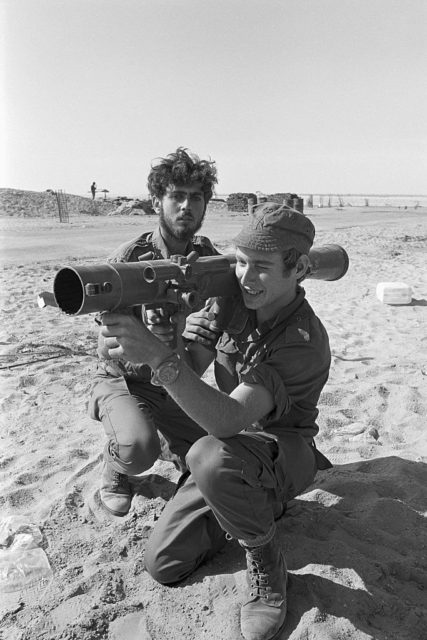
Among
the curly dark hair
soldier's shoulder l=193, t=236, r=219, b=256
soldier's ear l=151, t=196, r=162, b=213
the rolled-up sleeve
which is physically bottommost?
the rolled-up sleeve

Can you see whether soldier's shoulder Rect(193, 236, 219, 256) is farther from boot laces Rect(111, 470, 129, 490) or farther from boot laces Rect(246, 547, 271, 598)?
boot laces Rect(246, 547, 271, 598)

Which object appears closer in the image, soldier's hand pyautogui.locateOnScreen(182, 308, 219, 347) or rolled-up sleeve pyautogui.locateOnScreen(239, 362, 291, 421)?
rolled-up sleeve pyautogui.locateOnScreen(239, 362, 291, 421)

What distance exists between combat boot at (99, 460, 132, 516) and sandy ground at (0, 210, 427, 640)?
5 cm

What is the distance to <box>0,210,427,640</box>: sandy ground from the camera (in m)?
2.32

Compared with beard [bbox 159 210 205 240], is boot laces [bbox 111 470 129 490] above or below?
below

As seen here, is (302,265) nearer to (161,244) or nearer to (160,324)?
(160,324)

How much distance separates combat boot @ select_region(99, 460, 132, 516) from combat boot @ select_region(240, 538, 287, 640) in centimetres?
96

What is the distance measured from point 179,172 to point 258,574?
7.94 ft

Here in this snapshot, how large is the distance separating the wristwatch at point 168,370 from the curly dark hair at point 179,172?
1.86m

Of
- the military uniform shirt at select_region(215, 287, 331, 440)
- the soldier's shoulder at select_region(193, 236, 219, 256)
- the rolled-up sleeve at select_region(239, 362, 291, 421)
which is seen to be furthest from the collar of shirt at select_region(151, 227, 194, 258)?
the rolled-up sleeve at select_region(239, 362, 291, 421)

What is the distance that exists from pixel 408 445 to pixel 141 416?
5.84ft

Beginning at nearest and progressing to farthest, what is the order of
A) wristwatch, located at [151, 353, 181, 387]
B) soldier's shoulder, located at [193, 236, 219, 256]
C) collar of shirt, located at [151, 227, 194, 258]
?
wristwatch, located at [151, 353, 181, 387]
collar of shirt, located at [151, 227, 194, 258]
soldier's shoulder, located at [193, 236, 219, 256]

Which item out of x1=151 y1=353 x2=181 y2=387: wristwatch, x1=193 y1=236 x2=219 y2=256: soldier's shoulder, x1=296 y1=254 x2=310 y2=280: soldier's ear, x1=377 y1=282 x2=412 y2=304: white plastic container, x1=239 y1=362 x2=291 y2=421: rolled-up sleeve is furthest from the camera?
x1=377 y1=282 x2=412 y2=304: white plastic container

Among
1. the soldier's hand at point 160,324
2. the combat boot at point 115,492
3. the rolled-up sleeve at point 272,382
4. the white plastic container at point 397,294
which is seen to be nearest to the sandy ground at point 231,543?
the combat boot at point 115,492
